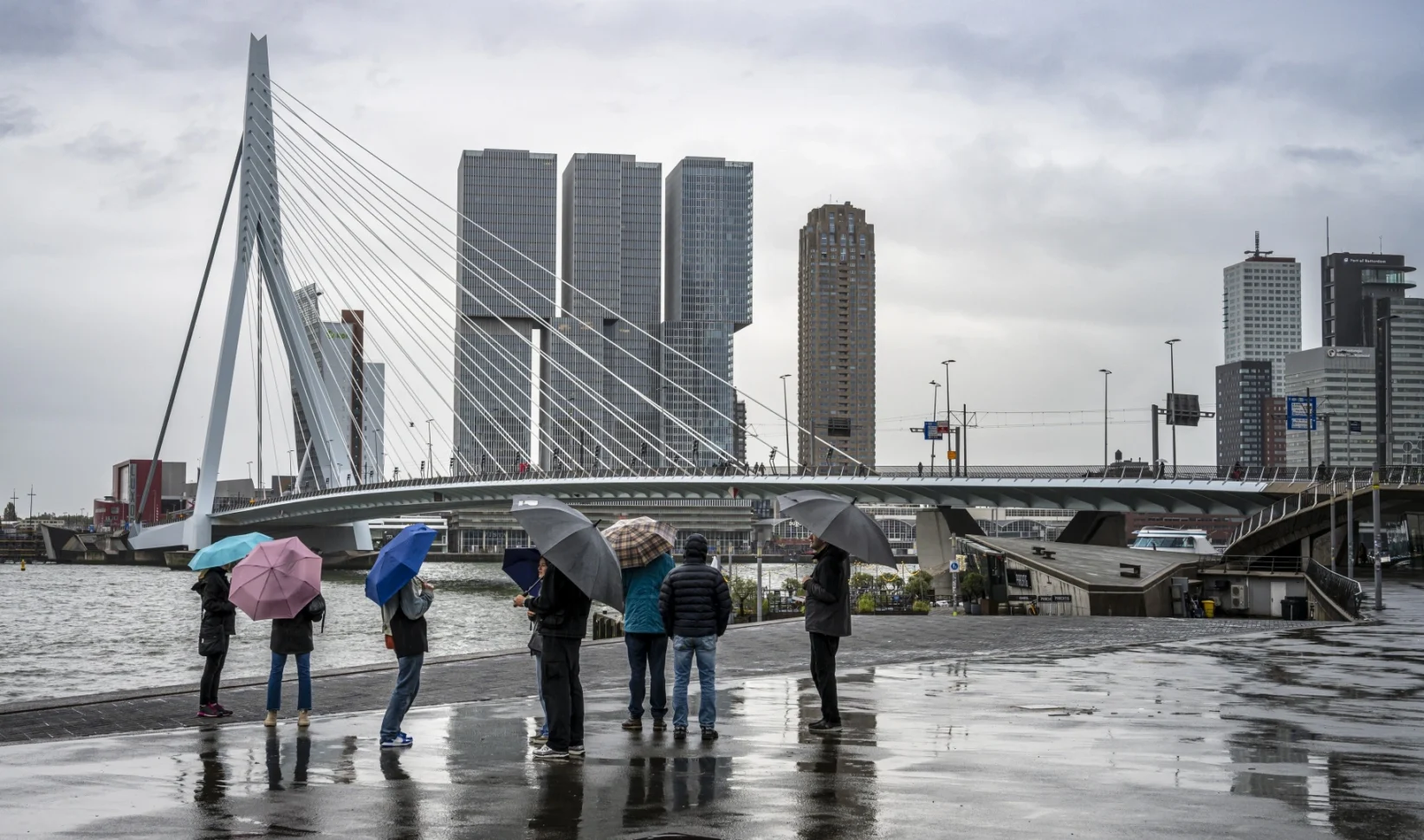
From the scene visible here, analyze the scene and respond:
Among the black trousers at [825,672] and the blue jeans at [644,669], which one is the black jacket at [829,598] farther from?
the blue jeans at [644,669]

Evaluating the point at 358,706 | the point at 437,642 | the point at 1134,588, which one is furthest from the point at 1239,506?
the point at 358,706

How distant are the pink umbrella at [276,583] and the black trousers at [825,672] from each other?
13.9ft

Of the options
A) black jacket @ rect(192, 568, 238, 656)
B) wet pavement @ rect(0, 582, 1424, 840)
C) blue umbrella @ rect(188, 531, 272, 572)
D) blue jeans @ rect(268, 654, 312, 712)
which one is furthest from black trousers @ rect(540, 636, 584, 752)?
black jacket @ rect(192, 568, 238, 656)

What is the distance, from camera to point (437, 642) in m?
38.2

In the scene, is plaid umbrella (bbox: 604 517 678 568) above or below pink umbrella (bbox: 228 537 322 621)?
above

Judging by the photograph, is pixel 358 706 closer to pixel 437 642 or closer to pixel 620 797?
pixel 620 797

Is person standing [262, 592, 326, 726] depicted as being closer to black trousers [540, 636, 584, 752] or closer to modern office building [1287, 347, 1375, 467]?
black trousers [540, 636, 584, 752]

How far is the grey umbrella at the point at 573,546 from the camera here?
10.2 m

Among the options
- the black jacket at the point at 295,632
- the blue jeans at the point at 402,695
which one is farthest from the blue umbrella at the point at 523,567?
the black jacket at the point at 295,632

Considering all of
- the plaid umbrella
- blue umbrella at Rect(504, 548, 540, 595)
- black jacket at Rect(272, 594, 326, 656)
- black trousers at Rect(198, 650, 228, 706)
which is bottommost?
black trousers at Rect(198, 650, 228, 706)

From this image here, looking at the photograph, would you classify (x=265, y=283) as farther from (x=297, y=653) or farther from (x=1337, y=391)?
(x=1337, y=391)

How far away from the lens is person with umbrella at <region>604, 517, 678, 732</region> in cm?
1170

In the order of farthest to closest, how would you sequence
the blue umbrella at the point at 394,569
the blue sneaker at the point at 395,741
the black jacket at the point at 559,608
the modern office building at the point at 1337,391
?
1. the modern office building at the point at 1337,391
2. the blue umbrella at the point at 394,569
3. the blue sneaker at the point at 395,741
4. the black jacket at the point at 559,608

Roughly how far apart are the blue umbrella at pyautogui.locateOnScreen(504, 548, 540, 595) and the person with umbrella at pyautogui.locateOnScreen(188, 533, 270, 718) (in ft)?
8.63
